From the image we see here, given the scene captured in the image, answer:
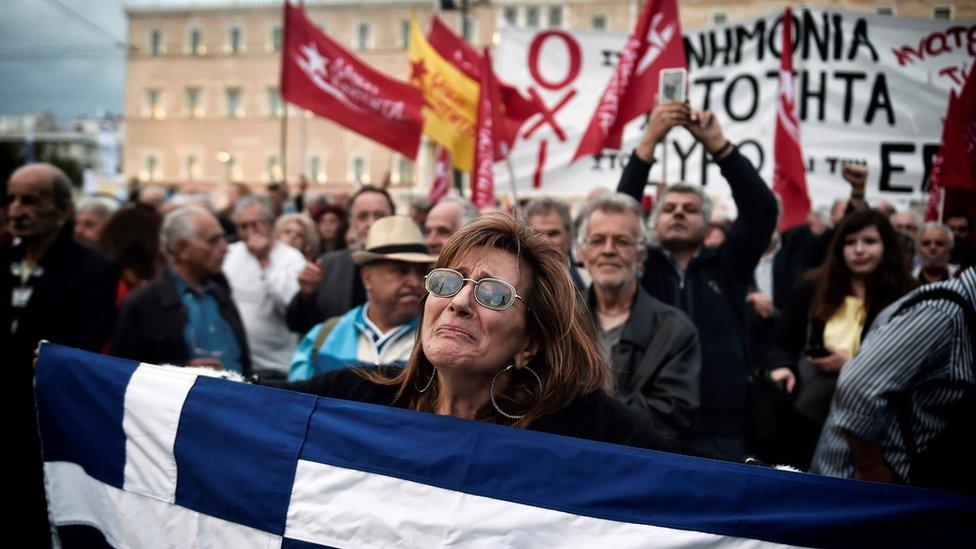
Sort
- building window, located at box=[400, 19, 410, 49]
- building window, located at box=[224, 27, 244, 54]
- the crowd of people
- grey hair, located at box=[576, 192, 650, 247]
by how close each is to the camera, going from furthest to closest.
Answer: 1. building window, located at box=[224, 27, 244, 54]
2. building window, located at box=[400, 19, 410, 49]
3. grey hair, located at box=[576, 192, 650, 247]
4. the crowd of people

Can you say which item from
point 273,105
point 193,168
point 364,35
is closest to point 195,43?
point 273,105

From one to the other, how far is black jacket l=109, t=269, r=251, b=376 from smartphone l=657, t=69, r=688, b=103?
9.37 feet

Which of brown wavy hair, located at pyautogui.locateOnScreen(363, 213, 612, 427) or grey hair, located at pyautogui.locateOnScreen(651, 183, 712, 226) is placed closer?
brown wavy hair, located at pyautogui.locateOnScreen(363, 213, 612, 427)

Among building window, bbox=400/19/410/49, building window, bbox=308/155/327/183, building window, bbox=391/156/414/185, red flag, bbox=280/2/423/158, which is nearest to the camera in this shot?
red flag, bbox=280/2/423/158

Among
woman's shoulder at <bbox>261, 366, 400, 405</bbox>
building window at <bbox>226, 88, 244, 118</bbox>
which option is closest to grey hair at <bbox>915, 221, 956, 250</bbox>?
woman's shoulder at <bbox>261, 366, 400, 405</bbox>

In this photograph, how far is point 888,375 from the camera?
3004 millimetres

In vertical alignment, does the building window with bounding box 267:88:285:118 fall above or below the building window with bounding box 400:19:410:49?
below

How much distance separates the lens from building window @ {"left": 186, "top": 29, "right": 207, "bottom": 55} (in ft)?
162

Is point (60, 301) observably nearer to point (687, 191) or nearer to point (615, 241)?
point (615, 241)

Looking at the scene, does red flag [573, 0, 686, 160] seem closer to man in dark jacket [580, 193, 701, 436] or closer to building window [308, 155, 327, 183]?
man in dark jacket [580, 193, 701, 436]

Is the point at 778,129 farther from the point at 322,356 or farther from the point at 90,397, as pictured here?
the point at 90,397

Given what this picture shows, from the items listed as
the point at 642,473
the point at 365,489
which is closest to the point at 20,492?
the point at 365,489

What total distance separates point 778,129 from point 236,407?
512 cm

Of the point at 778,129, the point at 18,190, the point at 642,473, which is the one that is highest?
the point at 778,129
